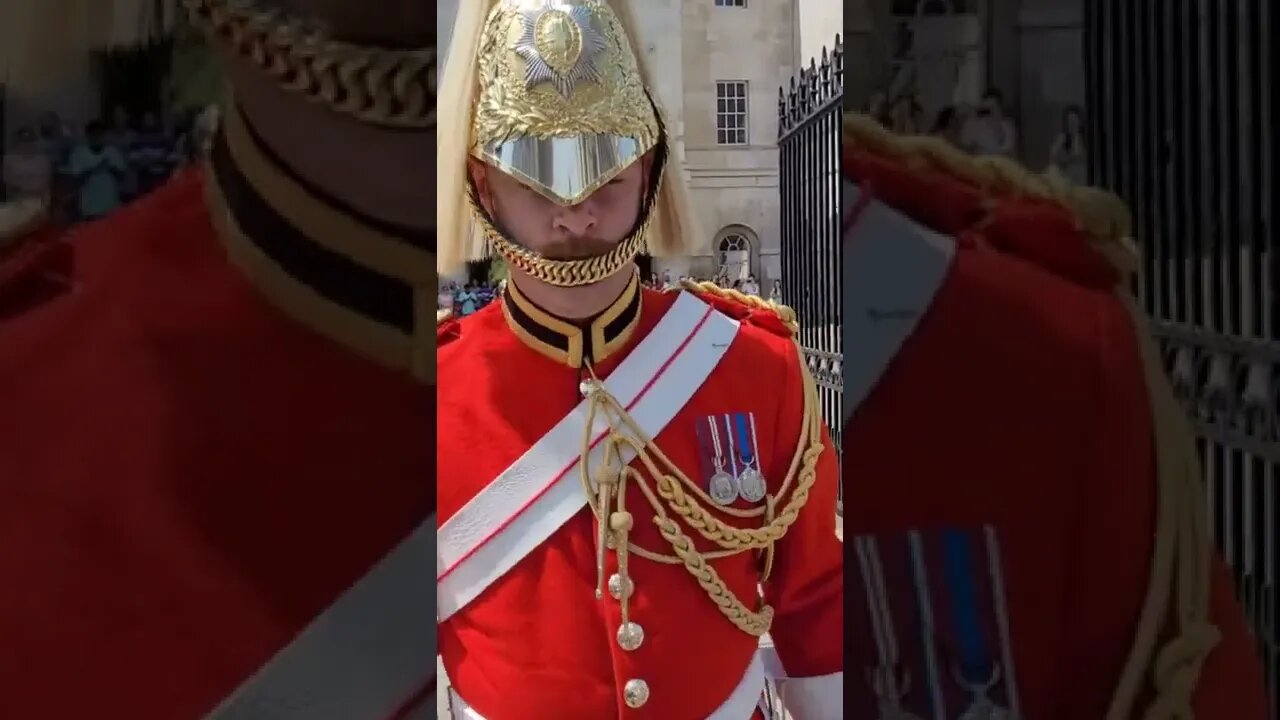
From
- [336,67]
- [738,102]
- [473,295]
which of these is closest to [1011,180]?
[336,67]

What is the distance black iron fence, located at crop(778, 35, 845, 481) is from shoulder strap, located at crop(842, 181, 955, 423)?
1.96m

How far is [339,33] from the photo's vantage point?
712mm

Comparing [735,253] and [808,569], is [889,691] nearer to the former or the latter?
[808,569]

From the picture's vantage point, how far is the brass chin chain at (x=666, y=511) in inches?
46.8

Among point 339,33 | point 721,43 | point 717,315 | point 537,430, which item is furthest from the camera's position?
point 721,43

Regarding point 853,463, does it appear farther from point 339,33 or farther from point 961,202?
point 339,33

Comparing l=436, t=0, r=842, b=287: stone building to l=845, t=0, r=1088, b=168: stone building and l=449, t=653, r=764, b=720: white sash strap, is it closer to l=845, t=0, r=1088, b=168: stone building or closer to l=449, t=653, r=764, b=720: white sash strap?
l=449, t=653, r=764, b=720: white sash strap

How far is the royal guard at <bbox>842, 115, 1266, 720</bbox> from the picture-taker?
29.5 inches

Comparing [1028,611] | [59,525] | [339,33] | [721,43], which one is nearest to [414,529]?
[59,525]

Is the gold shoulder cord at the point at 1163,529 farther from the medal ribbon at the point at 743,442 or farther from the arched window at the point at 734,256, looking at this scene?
the arched window at the point at 734,256

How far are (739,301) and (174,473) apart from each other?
2.93 feet

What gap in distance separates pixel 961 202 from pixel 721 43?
9.23 feet

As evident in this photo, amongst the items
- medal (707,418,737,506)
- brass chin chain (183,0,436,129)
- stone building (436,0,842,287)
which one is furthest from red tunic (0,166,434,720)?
stone building (436,0,842,287)

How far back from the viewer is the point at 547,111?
1150 mm
